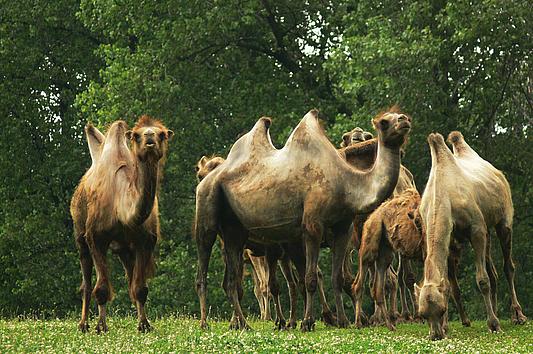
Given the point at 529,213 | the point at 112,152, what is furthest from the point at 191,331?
the point at 529,213

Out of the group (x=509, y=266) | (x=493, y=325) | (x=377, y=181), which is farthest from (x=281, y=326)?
(x=509, y=266)

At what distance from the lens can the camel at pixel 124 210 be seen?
1569cm

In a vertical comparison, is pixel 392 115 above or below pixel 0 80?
below

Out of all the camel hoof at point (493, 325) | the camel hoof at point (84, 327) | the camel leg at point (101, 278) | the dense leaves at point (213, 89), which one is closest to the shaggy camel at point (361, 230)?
the camel hoof at point (493, 325)

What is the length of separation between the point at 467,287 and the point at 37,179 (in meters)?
16.1

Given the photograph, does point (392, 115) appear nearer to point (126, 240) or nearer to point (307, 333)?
point (307, 333)

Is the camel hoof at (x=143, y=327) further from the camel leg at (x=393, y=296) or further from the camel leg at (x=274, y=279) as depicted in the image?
the camel leg at (x=393, y=296)

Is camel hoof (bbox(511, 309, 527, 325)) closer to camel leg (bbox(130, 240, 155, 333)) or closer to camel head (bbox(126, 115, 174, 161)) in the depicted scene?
camel leg (bbox(130, 240, 155, 333))

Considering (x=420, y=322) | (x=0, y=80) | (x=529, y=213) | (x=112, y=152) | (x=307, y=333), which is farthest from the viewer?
(x=0, y=80)

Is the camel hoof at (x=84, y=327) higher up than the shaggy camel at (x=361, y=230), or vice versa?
the shaggy camel at (x=361, y=230)

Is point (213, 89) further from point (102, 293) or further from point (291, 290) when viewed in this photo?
point (102, 293)

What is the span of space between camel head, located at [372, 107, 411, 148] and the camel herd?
0.02 meters

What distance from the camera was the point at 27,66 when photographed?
39.1m

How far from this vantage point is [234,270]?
A: 1766cm
